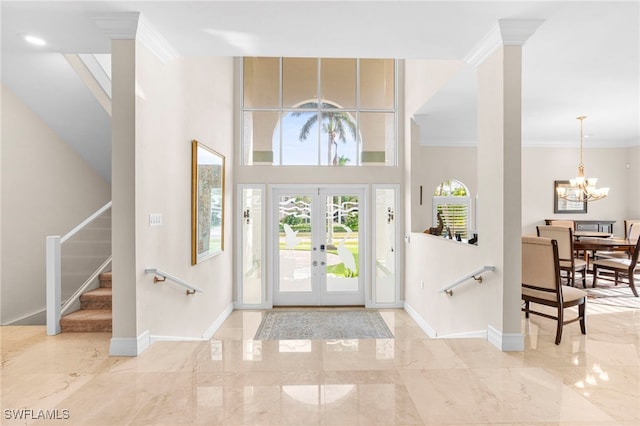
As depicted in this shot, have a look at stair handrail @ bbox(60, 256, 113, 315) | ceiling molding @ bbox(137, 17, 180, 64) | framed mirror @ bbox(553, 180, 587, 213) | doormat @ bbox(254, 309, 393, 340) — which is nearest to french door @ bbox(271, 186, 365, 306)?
doormat @ bbox(254, 309, 393, 340)

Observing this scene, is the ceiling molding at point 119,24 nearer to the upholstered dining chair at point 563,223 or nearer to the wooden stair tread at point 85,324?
the wooden stair tread at point 85,324

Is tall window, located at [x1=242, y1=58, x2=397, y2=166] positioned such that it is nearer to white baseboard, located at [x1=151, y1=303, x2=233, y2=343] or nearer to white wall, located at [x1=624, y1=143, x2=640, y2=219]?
white baseboard, located at [x1=151, y1=303, x2=233, y2=343]

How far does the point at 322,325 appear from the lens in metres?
5.52

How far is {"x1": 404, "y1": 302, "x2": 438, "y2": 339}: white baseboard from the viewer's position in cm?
493

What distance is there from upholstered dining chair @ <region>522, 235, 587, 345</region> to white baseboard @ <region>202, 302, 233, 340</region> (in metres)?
3.93

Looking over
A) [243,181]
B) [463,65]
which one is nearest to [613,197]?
[463,65]

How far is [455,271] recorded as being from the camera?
13.2 feet

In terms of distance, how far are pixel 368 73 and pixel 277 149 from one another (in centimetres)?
220

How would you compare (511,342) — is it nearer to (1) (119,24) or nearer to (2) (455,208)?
(1) (119,24)

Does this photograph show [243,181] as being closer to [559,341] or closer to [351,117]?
[351,117]

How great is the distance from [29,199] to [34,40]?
2075mm

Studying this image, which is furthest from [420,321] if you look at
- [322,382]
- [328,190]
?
[322,382]

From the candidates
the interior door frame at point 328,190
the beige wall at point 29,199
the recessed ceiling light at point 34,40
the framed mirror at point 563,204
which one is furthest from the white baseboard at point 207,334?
the framed mirror at point 563,204

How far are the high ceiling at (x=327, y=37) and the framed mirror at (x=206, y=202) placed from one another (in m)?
1.25
